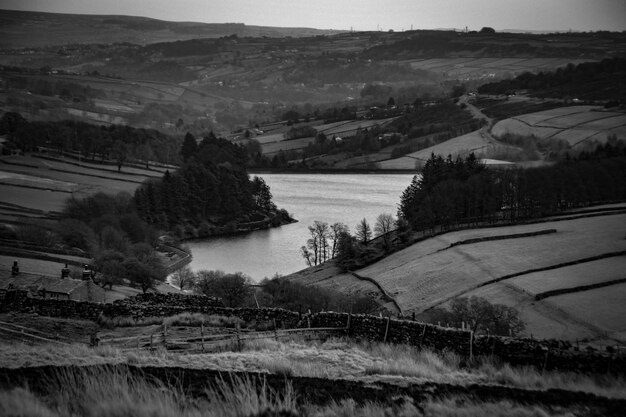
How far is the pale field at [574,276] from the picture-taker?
46.1 m

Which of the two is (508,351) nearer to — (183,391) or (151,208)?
(183,391)

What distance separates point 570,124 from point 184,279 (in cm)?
10296

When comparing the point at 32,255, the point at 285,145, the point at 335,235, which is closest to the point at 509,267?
the point at 335,235

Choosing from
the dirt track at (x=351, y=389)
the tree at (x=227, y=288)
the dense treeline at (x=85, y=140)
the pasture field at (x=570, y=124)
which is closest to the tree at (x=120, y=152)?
the dense treeline at (x=85, y=140)

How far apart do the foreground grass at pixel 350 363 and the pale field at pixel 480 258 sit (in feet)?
105

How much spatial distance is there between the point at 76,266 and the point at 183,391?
45.0m

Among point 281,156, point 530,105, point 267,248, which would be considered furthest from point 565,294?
point 530,105

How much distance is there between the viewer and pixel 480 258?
59469mm

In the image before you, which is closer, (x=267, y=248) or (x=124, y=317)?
(x=124, y=317)

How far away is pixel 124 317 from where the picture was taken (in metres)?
23.7

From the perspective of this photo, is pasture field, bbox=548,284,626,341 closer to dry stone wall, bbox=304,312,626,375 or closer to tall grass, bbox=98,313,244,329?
dry stone wall, bbox=304,312,626,375

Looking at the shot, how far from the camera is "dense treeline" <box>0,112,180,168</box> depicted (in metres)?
→ 122

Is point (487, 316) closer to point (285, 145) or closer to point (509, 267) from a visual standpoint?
point (509, 267)

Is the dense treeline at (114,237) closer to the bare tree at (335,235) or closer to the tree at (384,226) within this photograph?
the bare tree at (335,235)
